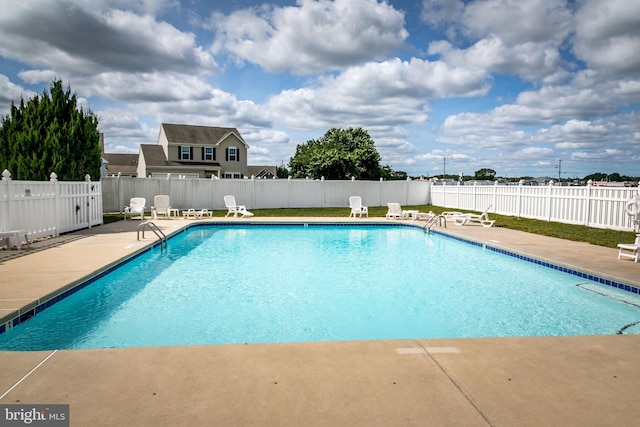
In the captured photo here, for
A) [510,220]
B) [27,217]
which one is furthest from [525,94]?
[27,217]

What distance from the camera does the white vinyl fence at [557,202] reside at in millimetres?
11984

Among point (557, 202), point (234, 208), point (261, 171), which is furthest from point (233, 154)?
point (557, 202)

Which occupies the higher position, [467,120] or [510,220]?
[467,120]

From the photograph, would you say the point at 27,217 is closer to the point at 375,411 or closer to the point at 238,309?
the point at 238,309

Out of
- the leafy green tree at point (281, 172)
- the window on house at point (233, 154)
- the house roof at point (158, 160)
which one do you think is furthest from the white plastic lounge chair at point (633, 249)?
the leafy green tree at point (281, 172)

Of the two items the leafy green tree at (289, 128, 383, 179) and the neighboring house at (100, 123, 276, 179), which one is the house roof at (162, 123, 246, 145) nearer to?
the neighboring house at (100, 123, 276, 179)

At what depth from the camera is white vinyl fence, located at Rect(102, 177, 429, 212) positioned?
18.4 metres

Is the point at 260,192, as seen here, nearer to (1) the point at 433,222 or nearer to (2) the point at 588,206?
(1) the point at 433,222

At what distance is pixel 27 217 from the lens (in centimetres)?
855

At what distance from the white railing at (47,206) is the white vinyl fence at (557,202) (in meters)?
15.0

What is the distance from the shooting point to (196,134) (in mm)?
31766

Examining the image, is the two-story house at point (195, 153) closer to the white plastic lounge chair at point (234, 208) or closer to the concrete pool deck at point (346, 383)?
the white plastic lounge chair at point (234, 208)

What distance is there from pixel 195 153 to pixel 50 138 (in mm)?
19444

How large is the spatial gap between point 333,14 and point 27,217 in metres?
9.68
